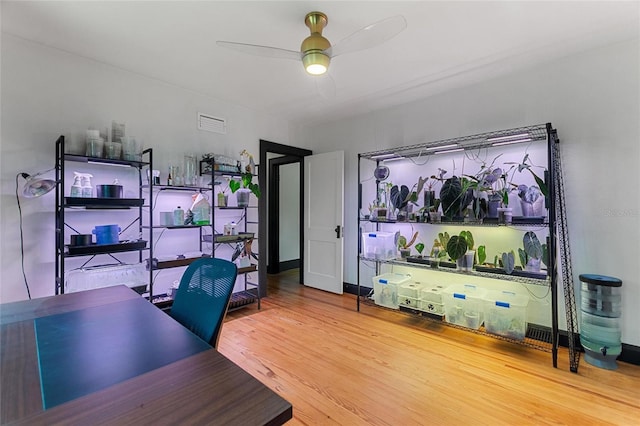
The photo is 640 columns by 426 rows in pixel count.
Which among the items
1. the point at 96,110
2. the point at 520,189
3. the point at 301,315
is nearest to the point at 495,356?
the point at 520,189

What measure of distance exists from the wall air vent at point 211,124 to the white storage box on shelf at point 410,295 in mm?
2885

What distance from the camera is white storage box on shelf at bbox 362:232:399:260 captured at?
135 inches

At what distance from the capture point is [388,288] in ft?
11.1

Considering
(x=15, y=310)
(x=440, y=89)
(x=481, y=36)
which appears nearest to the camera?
(x=15, y=310)

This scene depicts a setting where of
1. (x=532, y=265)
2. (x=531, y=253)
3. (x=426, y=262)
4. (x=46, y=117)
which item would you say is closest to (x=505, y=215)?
(x=531, y=253)

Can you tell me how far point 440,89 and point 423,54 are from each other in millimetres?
834

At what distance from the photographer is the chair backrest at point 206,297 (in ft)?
4.37

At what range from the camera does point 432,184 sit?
3371 mm

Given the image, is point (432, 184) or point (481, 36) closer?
point (481, 36)

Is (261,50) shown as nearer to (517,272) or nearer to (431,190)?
(431,190)

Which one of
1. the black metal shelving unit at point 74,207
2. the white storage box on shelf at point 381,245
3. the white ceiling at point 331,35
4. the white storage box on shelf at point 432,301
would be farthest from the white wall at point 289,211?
the white storage box on shelf at point 432,301

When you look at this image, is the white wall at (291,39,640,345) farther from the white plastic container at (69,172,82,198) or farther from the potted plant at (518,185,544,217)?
the white plastic container at (69,172,82,198)

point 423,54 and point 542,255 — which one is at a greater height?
point 423,54

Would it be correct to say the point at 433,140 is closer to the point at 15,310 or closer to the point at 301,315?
the point at 301,315
